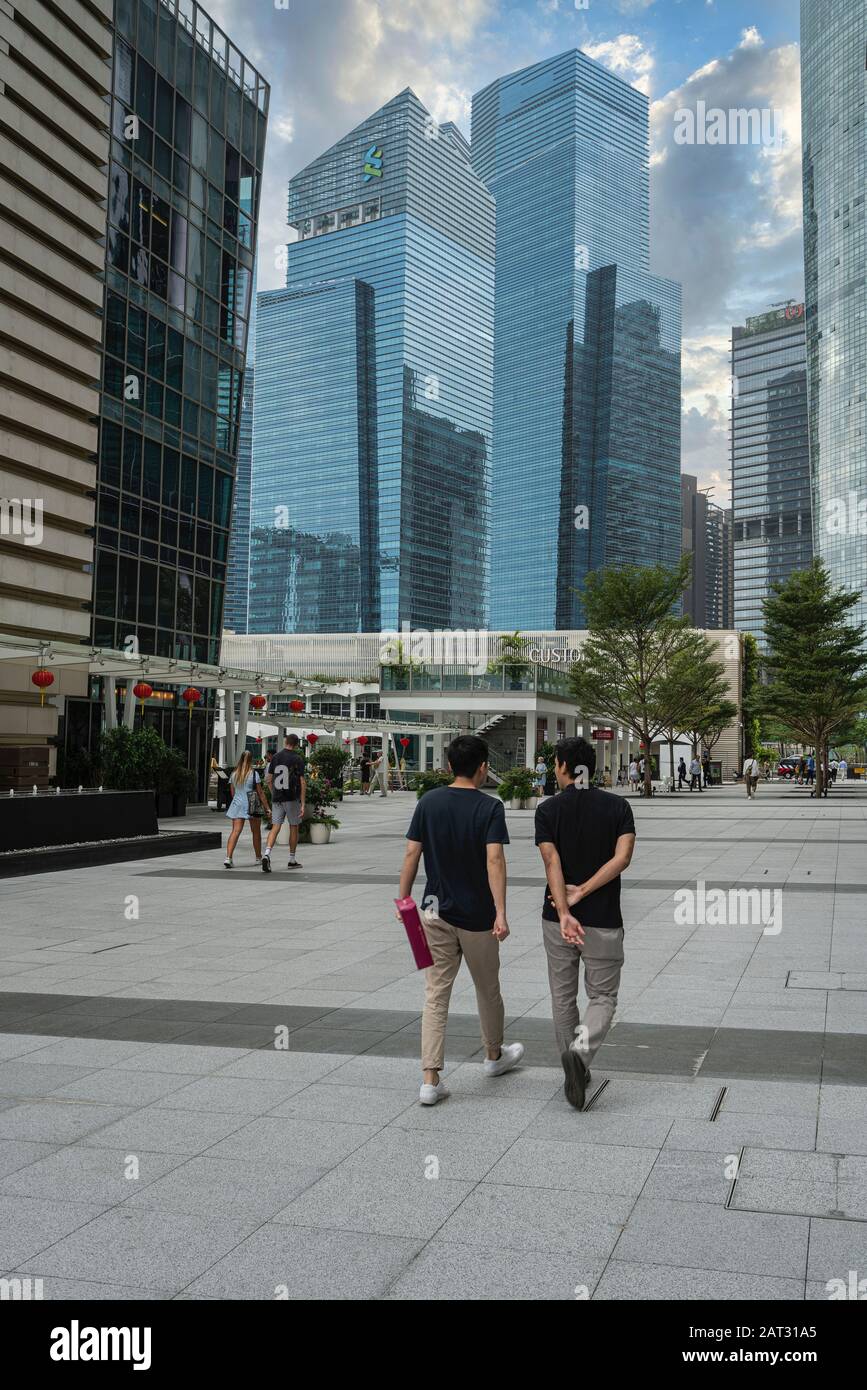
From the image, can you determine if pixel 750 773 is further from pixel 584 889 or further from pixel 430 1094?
pixel 430 1094

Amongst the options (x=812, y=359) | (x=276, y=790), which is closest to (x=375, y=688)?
(x=276, y=790)

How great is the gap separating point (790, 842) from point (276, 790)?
1072 centimetres

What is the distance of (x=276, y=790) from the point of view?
1606cm

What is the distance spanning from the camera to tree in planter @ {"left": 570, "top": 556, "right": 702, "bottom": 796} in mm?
44250

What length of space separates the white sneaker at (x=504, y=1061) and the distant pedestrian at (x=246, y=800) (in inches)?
415

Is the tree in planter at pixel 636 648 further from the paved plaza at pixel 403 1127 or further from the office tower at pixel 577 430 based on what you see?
the office tower at pixel 577 430

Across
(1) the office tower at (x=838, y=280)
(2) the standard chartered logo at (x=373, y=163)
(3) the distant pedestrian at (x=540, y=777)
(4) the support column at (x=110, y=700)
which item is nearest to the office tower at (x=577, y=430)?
(1) the office tower at (x=838, y=280)

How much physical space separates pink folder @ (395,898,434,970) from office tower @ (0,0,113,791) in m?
18.5

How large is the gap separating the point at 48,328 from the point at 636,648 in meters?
28.1

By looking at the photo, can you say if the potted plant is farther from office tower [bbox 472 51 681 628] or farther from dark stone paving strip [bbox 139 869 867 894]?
office tower [bbox 472 51 681 628]

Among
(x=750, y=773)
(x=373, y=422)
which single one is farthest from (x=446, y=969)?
(x=373, y=422)

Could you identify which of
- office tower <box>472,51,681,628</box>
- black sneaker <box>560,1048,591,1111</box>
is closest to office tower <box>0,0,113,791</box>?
black sneaker <box>560,1048,591,1111</box>

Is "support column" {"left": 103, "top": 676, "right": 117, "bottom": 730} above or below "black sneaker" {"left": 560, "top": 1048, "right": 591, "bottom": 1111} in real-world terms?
above

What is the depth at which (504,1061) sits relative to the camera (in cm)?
573
